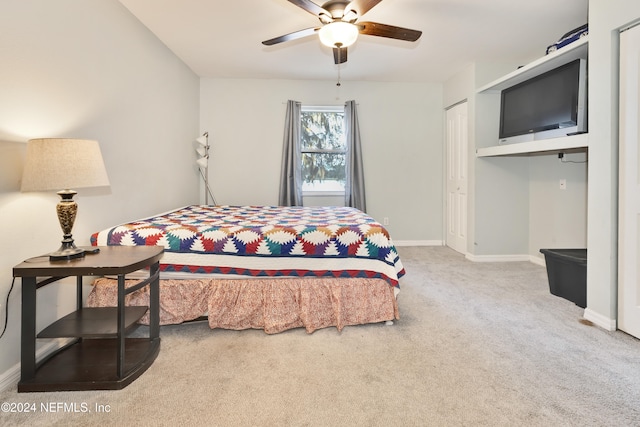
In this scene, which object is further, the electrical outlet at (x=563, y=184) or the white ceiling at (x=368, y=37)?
the electrical outlet at (x=563, y=184)

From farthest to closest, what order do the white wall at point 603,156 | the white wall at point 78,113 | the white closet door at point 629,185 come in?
the white wall at point 603,156, the white closet door at point 629,185, the white wall at point 78,113

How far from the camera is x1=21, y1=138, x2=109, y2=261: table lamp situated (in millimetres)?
1549

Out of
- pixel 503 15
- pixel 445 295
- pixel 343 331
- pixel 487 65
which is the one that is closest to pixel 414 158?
pixel 487 65

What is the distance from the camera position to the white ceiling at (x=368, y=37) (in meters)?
2.77

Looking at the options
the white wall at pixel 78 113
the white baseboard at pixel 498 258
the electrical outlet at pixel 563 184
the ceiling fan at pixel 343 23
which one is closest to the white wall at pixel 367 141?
the white baseboard at pixel 498 258

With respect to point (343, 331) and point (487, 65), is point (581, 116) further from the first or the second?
point (343, 331)

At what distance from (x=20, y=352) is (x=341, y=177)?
3979 millimetres

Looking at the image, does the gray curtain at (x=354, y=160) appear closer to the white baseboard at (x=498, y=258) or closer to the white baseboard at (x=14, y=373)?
the white baseboard at (x=498, y=258)

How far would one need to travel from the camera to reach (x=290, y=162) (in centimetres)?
466

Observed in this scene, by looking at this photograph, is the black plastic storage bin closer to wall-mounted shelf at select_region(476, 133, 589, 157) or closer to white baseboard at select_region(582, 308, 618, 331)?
white baseboard at select_region(582, 308, 618, 331)

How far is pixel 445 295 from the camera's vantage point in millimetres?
2906

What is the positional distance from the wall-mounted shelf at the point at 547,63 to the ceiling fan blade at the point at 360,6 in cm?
159

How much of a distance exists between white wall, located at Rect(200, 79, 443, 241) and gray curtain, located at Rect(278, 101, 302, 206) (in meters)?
0.15

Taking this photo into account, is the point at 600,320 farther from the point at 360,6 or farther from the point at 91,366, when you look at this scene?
the point at 91,366
